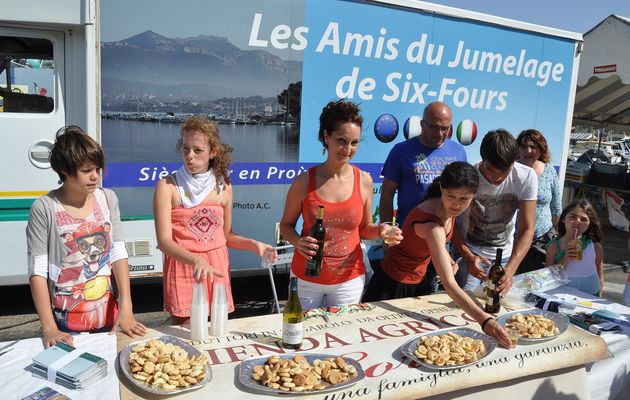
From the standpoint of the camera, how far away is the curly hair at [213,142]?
94.9 inches

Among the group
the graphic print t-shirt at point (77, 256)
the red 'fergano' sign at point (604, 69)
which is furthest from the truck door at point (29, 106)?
the red 'fergano' sign at point (604, 69)

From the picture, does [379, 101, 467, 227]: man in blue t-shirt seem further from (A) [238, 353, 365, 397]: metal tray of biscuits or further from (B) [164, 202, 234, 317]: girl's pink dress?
(A) [238, 353, 365, 397]: metal tray of biscuits

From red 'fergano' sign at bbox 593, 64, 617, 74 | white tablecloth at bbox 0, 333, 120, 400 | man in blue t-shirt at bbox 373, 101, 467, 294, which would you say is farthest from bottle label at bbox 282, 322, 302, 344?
red 'fergano' sign at bbox 593, 64, 617, 74

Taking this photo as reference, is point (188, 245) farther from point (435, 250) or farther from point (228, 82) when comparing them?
point (228, 82)

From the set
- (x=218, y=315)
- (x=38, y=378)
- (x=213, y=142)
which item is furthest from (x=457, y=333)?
(x=38, y=378)

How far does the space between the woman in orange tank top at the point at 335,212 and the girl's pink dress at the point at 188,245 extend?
412mm

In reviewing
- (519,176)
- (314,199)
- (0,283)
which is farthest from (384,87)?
(0,283)

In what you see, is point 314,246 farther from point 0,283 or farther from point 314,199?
point 0,283

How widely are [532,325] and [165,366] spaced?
70.0 inches

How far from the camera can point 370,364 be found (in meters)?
2.01

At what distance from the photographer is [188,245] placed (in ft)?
8.06

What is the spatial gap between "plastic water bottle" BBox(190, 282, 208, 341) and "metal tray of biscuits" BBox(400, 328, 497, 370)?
0.88 m

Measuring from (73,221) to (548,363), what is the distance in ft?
Answer: 7.52

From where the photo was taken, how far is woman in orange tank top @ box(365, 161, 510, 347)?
2.47 metres
